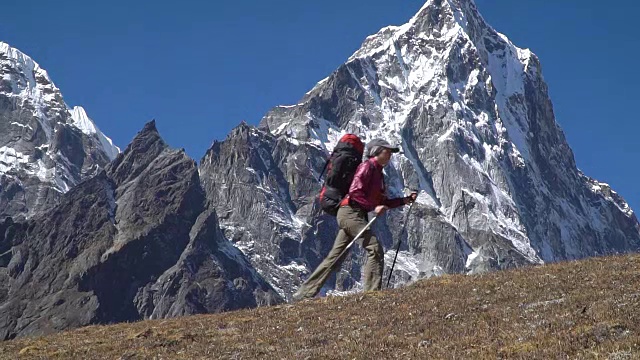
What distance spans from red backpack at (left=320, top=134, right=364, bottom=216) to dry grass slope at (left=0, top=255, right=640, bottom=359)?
251 centimetres

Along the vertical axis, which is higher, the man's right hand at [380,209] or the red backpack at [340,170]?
the red backpack at [340,170]

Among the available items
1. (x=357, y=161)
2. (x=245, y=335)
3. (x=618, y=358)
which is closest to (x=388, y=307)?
(x=245, y=335)

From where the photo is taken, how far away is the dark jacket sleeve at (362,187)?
21.9m

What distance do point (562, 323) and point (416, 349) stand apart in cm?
243

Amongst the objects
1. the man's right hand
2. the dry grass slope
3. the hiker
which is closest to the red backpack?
the hiker

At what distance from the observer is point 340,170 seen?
22.6 meters

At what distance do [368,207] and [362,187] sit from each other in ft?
1.66

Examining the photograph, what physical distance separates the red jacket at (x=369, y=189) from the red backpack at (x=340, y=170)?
44 centimetres

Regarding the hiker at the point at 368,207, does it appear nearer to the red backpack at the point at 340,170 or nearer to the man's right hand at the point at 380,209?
the man's right hand at the point at 380,209

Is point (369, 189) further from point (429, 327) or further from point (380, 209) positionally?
point (429, 327)

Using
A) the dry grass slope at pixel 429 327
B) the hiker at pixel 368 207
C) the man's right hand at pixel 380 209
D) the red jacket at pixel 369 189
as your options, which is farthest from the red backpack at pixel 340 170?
the dry grass slope at pixel 429 327

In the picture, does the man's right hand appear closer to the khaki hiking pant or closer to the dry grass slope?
the khaki hiking pant

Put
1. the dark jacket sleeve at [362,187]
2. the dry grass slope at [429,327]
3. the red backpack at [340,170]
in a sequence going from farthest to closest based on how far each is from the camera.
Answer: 1. the red backpack at [340,170]
2. the dark jacket sleeve at [362,187]
3. the dry grass slope at [429,327]

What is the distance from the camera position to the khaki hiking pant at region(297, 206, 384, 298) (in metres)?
21.9
